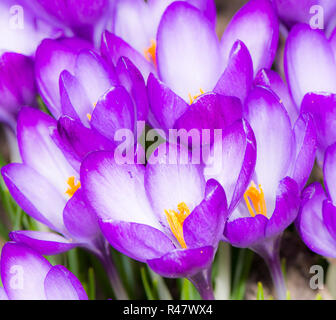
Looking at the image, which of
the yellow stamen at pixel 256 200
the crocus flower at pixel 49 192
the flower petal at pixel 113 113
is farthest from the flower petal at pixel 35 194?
the yellow stamen at pixel 256 200

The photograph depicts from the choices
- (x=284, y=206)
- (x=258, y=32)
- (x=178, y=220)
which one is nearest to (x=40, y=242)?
(x=178, y=220)

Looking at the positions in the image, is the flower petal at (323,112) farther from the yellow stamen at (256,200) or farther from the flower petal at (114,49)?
the flower petal at (114,49)

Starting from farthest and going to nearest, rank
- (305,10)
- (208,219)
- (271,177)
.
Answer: (305,10)
(271,177)
(208,219)

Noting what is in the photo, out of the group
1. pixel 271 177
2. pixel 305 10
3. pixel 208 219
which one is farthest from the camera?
pixel 305 10

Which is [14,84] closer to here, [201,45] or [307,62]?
[201,45]

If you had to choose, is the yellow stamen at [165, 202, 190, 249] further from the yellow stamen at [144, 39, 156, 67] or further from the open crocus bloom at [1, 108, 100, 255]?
the yellow stamen at [144, 39, 156, 67]

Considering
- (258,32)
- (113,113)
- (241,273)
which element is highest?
(258,32)

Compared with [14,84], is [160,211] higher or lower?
lower
